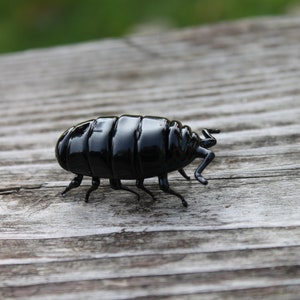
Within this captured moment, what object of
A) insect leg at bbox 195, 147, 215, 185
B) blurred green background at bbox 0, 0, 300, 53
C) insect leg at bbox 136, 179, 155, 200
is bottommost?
insect leg at bbox 136, 179, 155, 200

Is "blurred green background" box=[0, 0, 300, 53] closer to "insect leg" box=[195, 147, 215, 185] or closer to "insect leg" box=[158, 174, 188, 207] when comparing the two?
"insect leg" box=[195, 147, 215, 185]

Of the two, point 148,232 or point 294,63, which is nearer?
point 148,232

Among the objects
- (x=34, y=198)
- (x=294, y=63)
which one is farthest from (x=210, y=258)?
(x=294, y=63)

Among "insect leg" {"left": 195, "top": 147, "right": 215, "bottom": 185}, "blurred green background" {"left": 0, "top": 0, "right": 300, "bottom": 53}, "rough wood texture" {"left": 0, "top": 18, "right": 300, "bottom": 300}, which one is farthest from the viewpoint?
"blurred green background" {"left": 0, "top": 0, "right": 300, "bottom": 53}

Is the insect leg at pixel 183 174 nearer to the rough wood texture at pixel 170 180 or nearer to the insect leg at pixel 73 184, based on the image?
the rough wood texture at pixel 170 180

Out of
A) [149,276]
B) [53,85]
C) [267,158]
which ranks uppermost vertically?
[53,85]

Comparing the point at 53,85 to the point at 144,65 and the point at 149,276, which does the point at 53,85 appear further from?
the point at 149,276

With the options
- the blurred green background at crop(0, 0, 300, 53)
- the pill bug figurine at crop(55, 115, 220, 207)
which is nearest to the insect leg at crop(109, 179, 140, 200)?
the pill bug figurine at crop(55, 115, 220, 207)

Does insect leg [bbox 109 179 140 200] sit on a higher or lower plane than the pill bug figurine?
lower
